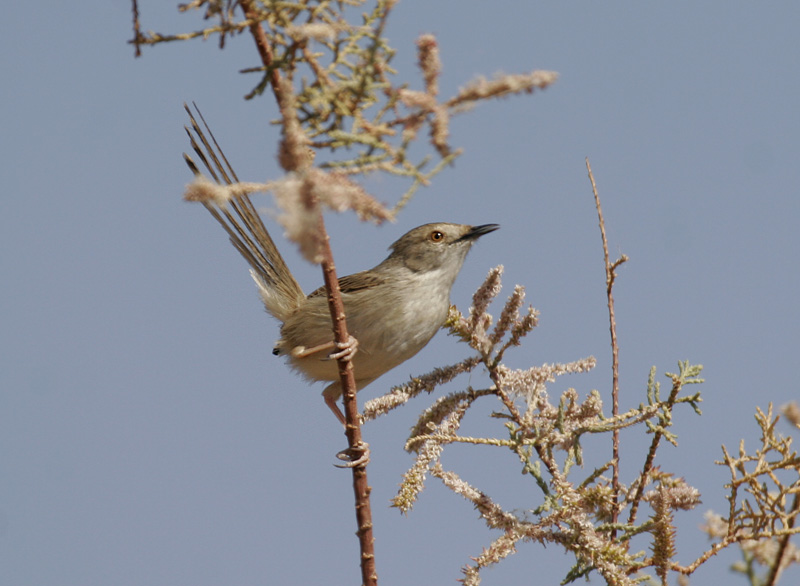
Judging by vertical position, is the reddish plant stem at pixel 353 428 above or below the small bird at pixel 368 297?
below

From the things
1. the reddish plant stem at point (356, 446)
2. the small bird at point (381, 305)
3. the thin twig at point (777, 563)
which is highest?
the small bird at point (381, 305)

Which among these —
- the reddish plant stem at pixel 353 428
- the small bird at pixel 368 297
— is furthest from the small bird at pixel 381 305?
the reddish plant stem at pixel 353 428

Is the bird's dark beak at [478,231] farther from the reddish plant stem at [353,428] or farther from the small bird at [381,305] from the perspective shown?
the reddish plant stem at [353,428]

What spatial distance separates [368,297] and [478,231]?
2.93 feet

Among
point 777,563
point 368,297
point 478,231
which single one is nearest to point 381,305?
point 368,297

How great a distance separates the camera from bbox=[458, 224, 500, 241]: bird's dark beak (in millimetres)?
5463

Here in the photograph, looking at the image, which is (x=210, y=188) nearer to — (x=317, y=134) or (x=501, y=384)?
(x=317, y=134)

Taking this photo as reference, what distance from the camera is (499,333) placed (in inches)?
110

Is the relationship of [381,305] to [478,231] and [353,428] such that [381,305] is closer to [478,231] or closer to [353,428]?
[478,231]

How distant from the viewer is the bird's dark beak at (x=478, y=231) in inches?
215

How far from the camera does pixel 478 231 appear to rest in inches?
219

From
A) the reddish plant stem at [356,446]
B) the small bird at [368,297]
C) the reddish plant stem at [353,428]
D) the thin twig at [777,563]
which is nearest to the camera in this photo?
the thin twig at [777,563]

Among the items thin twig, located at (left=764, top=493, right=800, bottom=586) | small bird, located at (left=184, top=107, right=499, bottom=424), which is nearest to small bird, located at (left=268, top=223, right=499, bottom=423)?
small bird, located at (left=184, top=107, right=499, bottom=424)

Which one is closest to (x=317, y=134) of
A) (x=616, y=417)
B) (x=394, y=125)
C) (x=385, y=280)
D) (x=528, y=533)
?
(x=394, y=125)
